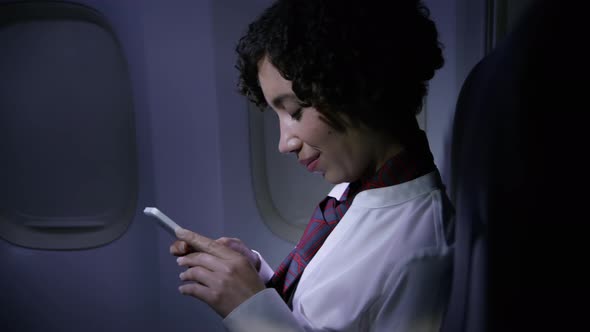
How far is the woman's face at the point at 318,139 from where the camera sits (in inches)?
25.3

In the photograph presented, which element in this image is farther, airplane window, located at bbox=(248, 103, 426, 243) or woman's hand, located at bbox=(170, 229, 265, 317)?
airplane window, located at bbox=(248, 103, 426, 243)

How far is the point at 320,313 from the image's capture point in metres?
0.59

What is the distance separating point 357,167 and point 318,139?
0.09 metres

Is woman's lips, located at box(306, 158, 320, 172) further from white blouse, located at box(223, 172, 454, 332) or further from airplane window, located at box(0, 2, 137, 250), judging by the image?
airplane window, located at box(0, 2, 137, 250)

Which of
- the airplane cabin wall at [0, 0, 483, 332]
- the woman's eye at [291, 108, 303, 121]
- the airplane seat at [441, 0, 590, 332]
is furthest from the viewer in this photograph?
the airplane cabin wall at [0, 0, 483, 332]

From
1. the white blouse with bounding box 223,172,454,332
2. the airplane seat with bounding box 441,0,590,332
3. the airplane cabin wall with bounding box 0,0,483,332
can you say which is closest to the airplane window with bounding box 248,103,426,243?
the airplane cabin wall with bounding box 0,0,483,332

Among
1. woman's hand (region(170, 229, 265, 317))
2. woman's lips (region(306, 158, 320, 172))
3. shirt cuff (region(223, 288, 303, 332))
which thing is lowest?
shirt cuff (region(223, 288, 303, 332))

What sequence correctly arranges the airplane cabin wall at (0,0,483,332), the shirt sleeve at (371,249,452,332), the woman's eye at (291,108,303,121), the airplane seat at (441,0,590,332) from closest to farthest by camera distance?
the airplane seat at (441,0,590,332) → the shirt sleeve at (371,249,452,332) → the woman's eye at (291,108,303,121) → the airplane cabin wall at (0,0,483,332)

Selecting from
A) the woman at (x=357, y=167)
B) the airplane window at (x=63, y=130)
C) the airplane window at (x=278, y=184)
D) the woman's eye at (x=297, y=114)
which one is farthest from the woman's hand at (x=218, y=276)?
the airplane window at (x=63, y=130)

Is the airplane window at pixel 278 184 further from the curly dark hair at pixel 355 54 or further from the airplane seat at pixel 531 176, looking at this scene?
the airplane seat at pixel 531 176

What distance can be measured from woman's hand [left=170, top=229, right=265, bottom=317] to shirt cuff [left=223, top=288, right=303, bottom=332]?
19 mm

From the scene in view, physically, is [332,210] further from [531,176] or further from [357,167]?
[531,176]

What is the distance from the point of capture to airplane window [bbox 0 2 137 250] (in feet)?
4.00

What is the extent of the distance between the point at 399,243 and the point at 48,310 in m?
1.35
